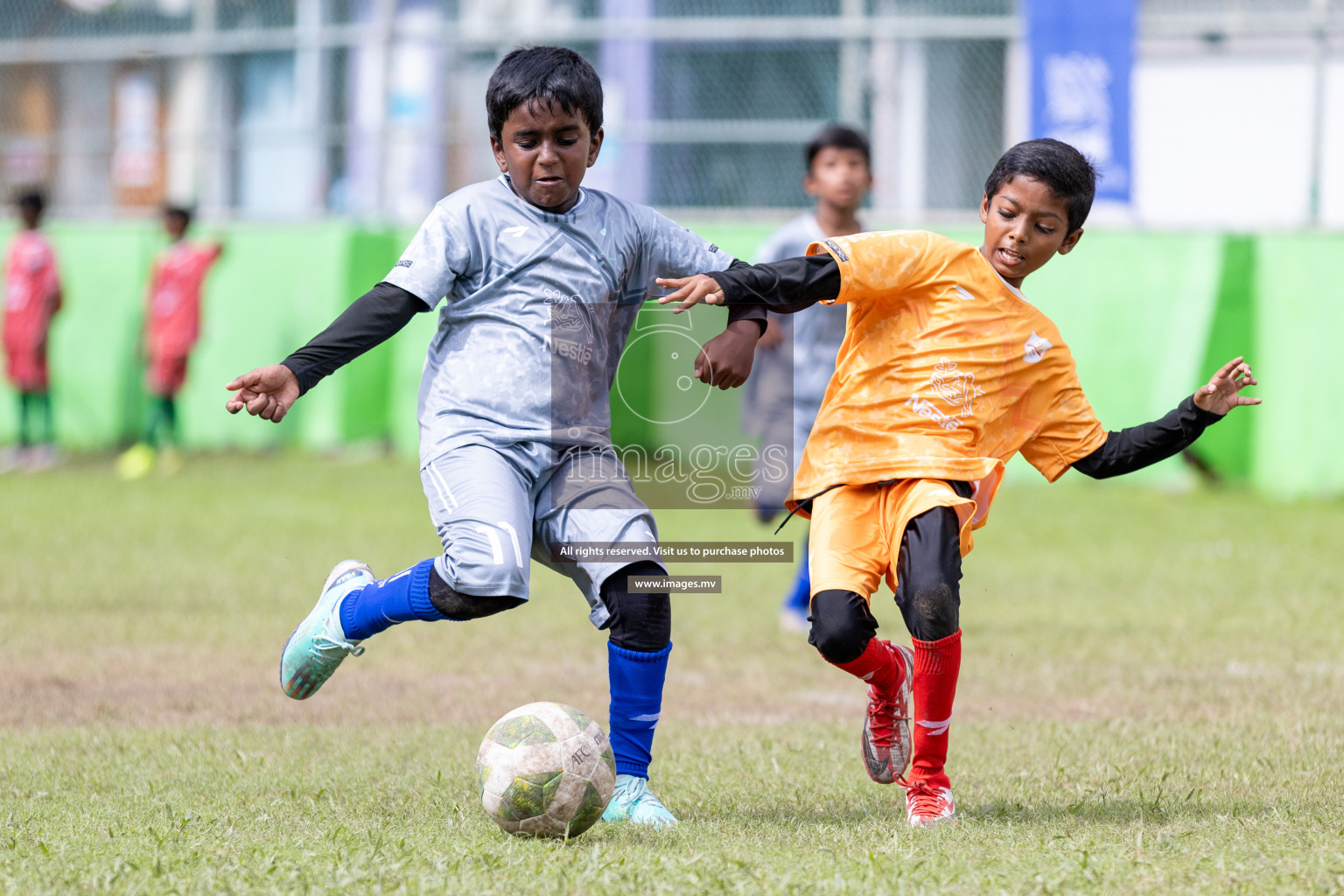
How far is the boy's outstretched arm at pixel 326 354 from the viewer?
3975 mm

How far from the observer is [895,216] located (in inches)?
529

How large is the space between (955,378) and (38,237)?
39.7ft

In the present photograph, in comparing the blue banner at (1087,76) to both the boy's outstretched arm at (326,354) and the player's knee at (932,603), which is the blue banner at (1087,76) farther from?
the boy's outstretched arm at (326,354)

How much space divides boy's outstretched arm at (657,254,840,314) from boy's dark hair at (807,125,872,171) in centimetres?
318

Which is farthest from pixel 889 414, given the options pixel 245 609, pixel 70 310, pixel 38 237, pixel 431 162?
pixel 70 310

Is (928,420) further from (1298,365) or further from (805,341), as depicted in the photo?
(1298,365)

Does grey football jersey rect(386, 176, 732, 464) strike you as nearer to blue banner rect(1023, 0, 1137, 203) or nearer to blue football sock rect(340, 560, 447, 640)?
blue football sock rect(340, 560, 447, 640)

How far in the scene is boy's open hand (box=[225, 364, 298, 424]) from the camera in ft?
13.0

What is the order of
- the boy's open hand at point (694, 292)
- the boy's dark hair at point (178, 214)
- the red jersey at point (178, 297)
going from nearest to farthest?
1. the boy's open hand at point (694, 292)
2. the boy's dark hair at point (178, 214)
3. the red jersey at point (178, 297)

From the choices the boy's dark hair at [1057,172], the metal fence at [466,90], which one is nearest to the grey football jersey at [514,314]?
the boy's dark hair at [1057,172]

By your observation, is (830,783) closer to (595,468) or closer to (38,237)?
(595,468)

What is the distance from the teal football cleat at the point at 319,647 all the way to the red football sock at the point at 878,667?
1317 mm

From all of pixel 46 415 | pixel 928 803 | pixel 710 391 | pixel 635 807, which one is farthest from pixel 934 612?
pixel 46 415

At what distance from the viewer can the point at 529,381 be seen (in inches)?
170
